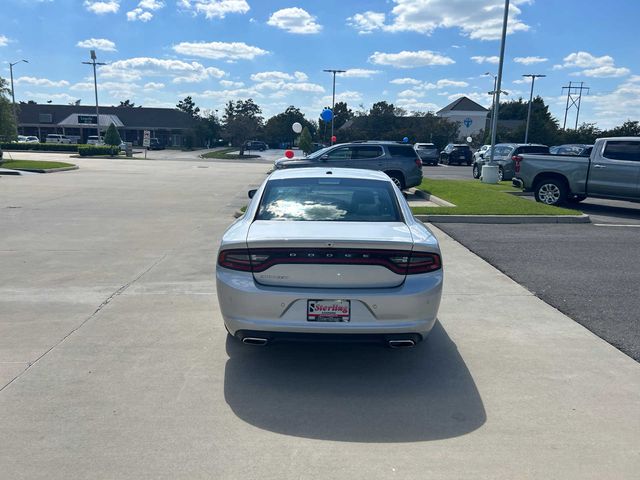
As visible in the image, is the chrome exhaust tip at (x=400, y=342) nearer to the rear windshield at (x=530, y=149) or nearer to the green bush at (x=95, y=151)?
the rear windshield at (x=530, y=149)

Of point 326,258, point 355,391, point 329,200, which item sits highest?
point 329,200

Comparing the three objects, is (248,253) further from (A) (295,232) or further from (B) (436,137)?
(B) (436,137)

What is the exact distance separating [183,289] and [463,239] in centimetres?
562

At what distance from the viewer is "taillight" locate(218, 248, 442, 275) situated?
4062 mm

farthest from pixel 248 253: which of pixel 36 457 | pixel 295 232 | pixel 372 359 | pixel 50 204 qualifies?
pixel 50 204

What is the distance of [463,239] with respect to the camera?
1018cm

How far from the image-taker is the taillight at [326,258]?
13.3ft

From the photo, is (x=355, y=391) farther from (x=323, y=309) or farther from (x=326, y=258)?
(x=326, y=258)

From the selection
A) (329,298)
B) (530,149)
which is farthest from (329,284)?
(530,149)

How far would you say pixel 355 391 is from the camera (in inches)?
165

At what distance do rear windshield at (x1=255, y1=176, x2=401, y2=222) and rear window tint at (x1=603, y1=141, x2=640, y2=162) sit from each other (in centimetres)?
1079

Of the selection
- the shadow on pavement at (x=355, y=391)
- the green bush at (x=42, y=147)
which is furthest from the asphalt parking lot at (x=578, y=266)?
the green bush at (x=42, y=147)

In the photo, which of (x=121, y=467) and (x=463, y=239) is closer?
(x=121, y=467)

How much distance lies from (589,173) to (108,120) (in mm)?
80706
